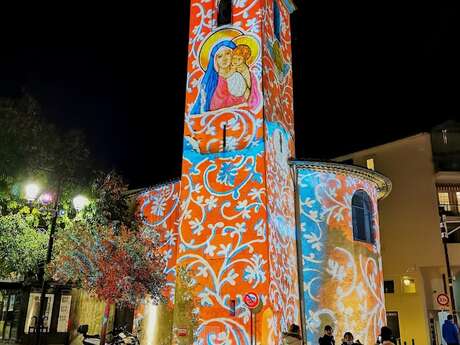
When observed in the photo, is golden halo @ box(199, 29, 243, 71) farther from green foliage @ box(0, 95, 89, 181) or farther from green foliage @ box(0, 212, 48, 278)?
green foliage @ box(0, 212, 48, 278)

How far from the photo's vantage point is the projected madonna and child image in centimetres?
1861

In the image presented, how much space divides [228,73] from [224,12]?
3.17 m

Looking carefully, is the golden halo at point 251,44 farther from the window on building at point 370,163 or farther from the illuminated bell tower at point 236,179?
the window on building at point 370,163

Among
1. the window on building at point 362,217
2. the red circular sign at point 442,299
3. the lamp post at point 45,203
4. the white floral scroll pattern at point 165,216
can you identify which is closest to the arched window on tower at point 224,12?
the white floral scroll pattern at point 165,216

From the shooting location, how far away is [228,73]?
19188 millimetres

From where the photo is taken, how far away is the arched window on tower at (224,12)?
66.7 feet

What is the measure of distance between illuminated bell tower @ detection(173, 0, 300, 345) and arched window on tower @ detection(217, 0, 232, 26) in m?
0.05

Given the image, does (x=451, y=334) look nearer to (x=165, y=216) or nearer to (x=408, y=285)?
(x=165, y=216)

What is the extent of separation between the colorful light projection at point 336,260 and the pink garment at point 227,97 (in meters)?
3.61

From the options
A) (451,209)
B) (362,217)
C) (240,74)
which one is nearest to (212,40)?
(240,74)

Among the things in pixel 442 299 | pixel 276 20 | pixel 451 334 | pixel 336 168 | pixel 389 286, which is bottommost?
pixel 451 334

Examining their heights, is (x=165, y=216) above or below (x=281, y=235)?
above

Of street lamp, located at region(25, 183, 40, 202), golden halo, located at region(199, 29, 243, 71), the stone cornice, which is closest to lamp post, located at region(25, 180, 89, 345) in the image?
street lamp, located at region(25, 183, 40, 202)

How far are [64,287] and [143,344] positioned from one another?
8142 millimetres
